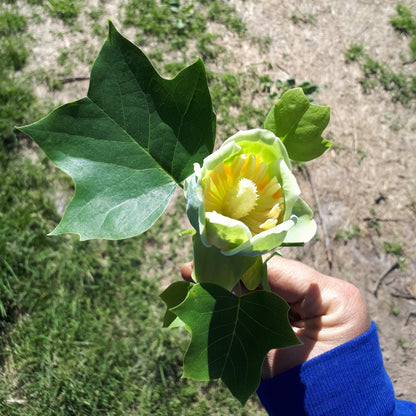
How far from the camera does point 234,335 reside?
99cm

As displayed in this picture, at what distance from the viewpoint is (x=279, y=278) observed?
5.10 feet

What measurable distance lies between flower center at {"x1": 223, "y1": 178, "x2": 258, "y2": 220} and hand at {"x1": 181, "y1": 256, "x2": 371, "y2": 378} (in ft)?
2.27

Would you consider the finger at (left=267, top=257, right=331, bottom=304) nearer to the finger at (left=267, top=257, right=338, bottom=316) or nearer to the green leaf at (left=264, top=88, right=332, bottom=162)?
the finger at (left=267, top=257, right=338, bottom=316)

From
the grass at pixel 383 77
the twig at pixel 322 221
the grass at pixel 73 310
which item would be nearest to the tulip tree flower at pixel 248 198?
the grass at pixel 73 310

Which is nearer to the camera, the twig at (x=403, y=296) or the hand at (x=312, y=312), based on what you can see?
the hand at (x=312, y=312)

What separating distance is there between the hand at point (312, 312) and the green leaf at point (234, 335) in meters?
0.44

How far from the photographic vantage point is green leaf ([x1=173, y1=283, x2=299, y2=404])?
36.8 inches

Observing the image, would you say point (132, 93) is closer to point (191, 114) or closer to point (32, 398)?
point (191, 114)

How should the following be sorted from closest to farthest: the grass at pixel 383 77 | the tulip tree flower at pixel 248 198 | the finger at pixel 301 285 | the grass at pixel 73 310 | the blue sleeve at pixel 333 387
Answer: the tulip tree flower at pixel 248 198 → the blue sleeve at pixel 333 387 → the finger at pixel 301 285 → the grass at pixel 73 310 → the grass at pixel 383 77

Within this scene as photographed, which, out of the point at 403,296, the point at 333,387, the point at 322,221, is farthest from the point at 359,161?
the point at 333,387

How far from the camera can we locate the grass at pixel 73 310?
2.17 metres

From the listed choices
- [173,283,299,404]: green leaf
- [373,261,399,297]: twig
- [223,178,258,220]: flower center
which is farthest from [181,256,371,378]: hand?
[373,261,399,297]: twig

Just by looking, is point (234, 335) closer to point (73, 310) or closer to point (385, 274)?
point (73, 310)

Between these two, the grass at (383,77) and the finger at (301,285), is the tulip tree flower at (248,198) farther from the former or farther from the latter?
the grass at (383,77)
